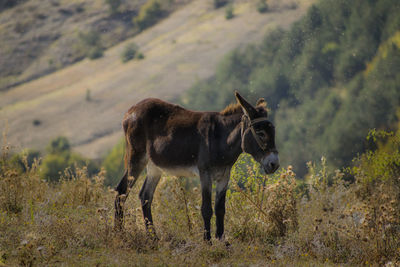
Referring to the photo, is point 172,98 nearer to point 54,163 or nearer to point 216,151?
point 54,163

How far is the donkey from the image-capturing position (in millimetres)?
7680

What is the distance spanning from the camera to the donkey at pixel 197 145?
768 centimetres

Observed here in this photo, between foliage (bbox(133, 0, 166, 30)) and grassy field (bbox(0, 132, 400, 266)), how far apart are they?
482 ft

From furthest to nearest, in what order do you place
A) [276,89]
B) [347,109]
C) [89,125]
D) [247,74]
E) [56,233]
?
[89,125] < [247,74] < [276,89] < [347,109] < [56,233]

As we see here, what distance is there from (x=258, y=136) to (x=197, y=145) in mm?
1078

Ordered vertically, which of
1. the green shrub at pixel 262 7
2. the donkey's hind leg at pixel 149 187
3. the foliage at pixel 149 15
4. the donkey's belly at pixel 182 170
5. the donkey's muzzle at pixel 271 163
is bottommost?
the foliage at pixel 149 15

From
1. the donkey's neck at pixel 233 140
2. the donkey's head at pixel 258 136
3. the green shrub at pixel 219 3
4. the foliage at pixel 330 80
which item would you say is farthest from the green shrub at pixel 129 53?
the donkey's head at pixel 258 136

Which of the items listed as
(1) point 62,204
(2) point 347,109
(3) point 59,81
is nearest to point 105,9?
(3) point 59,81

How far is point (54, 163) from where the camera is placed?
79250 millimetres

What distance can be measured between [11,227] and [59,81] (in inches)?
5089

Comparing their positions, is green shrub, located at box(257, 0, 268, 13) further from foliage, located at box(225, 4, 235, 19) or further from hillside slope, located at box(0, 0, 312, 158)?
foliage, located at box(225, 4, 235, 19)

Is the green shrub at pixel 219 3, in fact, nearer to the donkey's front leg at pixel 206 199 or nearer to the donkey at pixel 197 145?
the donkey at pixel 197 145

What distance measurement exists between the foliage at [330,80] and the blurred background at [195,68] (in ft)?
0.68

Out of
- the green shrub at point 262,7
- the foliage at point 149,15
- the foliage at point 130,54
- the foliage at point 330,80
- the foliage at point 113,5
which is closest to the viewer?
the foliage at point 330,80
